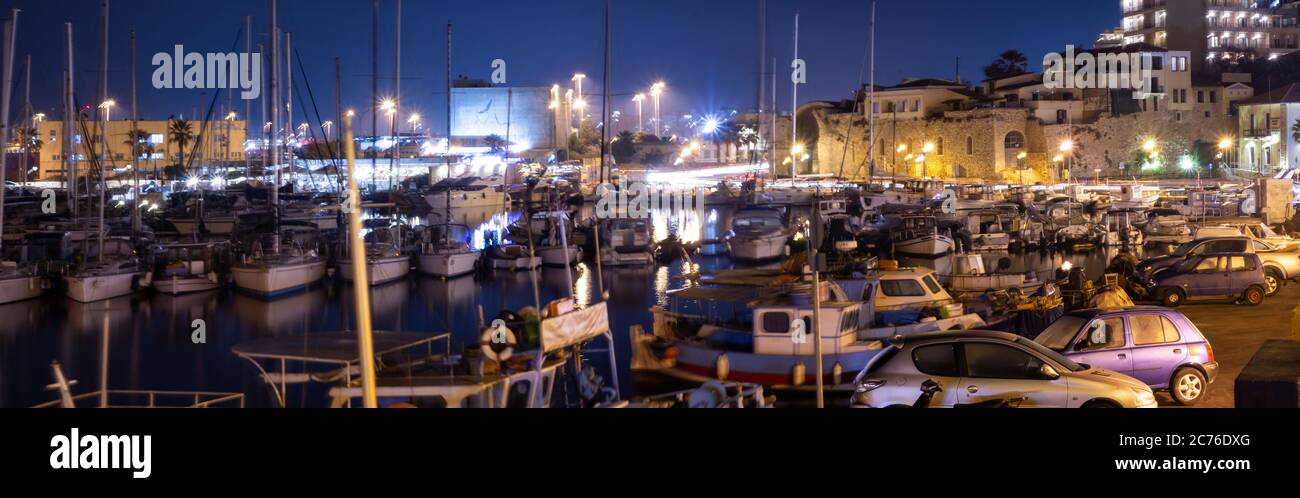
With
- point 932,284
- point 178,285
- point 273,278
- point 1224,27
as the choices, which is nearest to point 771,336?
point 932,284

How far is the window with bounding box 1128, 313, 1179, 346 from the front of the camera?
9031 mm

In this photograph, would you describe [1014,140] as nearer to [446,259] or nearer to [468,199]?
[468,199]

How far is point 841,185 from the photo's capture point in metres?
49.0

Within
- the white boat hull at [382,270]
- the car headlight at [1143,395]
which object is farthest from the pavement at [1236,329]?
the white boat hull at [382,270]

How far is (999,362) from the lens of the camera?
7512mm

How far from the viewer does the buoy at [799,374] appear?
11.8 metres

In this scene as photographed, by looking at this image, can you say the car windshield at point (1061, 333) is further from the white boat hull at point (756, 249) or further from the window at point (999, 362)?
the white boat hull at point (756, 249)

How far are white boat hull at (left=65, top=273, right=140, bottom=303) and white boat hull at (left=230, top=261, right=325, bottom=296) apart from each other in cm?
225

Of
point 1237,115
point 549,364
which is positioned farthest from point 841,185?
point 549,364

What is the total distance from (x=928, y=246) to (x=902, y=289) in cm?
1545

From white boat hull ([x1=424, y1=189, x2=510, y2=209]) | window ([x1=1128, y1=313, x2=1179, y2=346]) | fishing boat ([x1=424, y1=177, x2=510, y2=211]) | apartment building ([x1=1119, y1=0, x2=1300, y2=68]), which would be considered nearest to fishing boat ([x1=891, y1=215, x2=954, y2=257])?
window ([x1=1128, y1=313, x2=1179, y2=346])

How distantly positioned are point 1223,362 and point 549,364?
666cm

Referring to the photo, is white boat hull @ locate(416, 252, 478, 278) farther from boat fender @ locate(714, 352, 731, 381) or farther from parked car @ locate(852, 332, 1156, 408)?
parked car @ locate(852, 332, 1156, 408)
